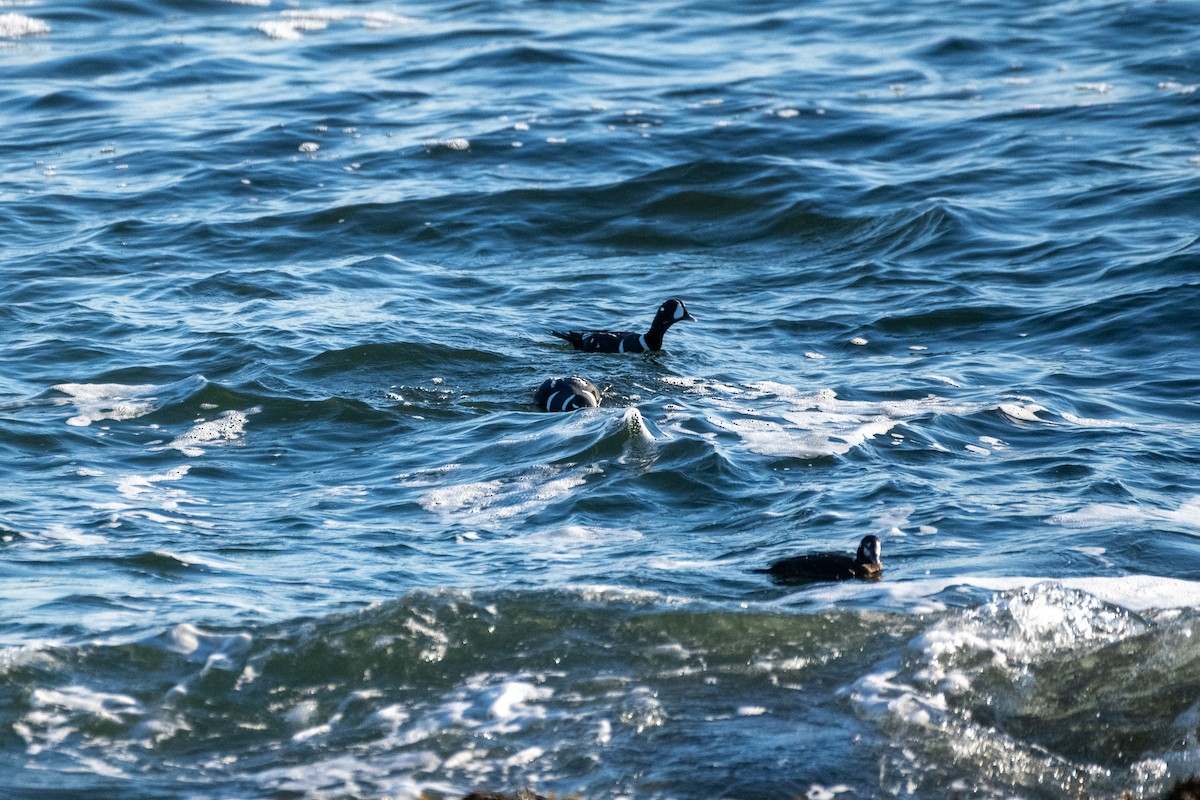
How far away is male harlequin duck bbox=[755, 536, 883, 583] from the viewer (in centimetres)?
646

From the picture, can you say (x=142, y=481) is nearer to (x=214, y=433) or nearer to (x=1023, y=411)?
(x=214, y=433)

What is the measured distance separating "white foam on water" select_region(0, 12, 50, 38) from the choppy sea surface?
3.20ft

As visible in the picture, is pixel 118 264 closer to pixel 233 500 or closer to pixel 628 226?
pixel 628 226

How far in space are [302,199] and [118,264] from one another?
239 cm

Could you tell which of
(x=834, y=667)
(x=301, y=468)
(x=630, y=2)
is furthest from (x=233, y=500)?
(x=630, y=2)

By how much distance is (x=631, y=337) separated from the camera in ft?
35.4

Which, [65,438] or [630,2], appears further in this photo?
[630,2]

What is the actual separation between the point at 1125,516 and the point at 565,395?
3500 millimetres

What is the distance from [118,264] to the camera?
12.8 meters

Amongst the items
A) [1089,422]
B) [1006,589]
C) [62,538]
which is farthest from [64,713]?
[1089,422]

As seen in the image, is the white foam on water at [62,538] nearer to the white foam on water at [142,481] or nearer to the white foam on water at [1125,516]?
the white foam on water at [142,481]

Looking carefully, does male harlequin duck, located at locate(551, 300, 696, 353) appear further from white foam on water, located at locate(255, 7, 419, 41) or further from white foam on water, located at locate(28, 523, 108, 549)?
white foam on water, located at locate(255, 7, 419, 41)

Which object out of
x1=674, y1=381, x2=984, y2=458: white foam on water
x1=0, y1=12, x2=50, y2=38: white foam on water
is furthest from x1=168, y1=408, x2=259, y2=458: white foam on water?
x1=0, y1=12, x2=50, y2=38: white foam on water

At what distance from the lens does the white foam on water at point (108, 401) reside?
9.24 metres
